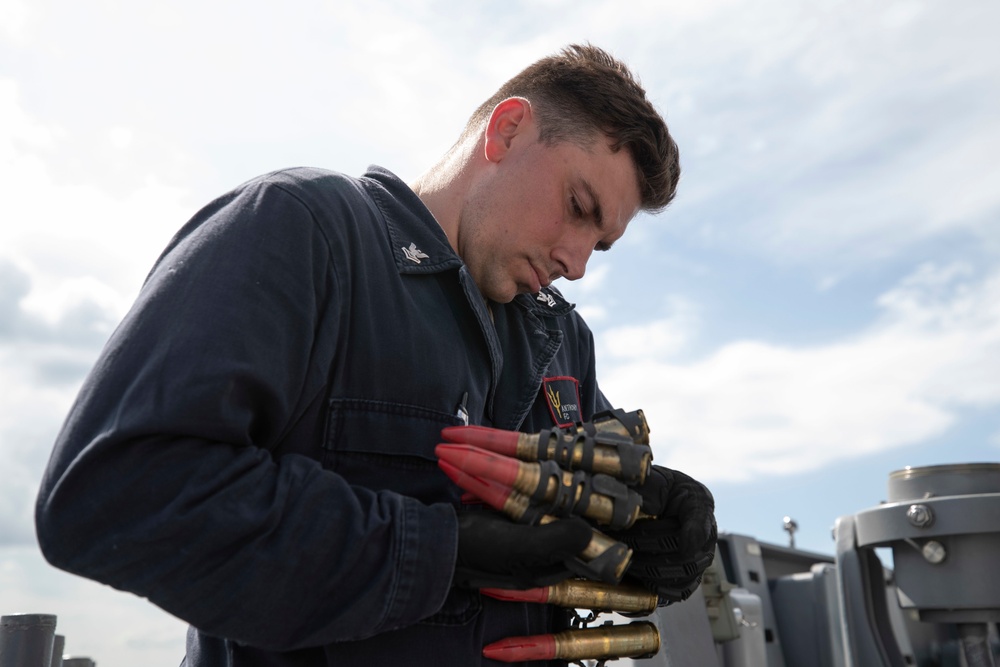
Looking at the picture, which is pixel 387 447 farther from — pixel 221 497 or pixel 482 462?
pixel 221 497

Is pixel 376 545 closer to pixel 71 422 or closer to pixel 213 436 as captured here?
pixel 213 436

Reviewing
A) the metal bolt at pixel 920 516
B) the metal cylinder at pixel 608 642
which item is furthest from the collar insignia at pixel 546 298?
the metal bolt at pixel 920 516

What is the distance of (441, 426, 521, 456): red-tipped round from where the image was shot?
1.76 meters

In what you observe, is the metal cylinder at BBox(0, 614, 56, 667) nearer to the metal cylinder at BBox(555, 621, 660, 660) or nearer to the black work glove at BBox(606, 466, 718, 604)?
the metal cylinder at BBox(555, 621, 660, 660)

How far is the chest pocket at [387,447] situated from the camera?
5.83ft

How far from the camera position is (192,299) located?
5.09ft

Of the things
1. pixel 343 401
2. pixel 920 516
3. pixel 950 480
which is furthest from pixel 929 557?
pixel 343 401

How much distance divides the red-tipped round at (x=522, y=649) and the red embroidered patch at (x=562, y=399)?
64cm

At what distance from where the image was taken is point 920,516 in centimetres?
367

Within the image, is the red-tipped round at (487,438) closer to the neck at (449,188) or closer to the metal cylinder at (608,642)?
the metal cylinder at (608,642)

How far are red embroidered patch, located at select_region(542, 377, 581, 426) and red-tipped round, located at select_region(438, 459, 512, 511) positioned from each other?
0.76 m

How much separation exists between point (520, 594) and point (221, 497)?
2.41 feet

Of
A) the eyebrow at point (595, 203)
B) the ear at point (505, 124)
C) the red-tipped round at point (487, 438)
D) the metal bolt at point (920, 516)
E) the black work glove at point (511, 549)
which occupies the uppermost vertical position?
the ear at point (505, 124)

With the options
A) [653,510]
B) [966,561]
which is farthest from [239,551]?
[966,561]
